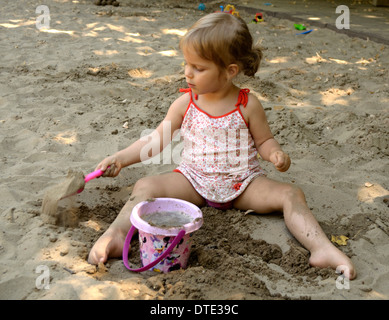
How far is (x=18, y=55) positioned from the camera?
16.6ft

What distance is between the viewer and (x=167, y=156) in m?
3.17

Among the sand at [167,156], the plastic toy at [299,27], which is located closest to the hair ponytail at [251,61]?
the sand at [167,156]

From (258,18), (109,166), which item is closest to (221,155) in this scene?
(109,166)

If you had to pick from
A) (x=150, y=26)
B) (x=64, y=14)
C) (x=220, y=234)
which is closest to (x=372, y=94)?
(x=220, y=234)

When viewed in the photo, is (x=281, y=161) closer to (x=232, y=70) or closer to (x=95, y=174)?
(x=232, y=70)

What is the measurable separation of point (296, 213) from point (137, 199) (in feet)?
2.40

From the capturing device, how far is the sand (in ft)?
6.24

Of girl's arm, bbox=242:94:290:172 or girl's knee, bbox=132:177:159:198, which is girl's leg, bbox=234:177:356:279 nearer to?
girl's arm, bbox=242:94:290:172

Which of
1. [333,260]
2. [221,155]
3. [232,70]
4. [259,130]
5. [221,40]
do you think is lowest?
[333,260]

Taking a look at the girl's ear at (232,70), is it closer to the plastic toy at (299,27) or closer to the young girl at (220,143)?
the young girl at (220,143)

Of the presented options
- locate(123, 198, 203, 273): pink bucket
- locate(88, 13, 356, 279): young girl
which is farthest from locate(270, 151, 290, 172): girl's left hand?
locate(123, 198, 203, 273): pink bucket

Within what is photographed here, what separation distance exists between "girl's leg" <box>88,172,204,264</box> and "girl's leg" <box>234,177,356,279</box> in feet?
0.90
